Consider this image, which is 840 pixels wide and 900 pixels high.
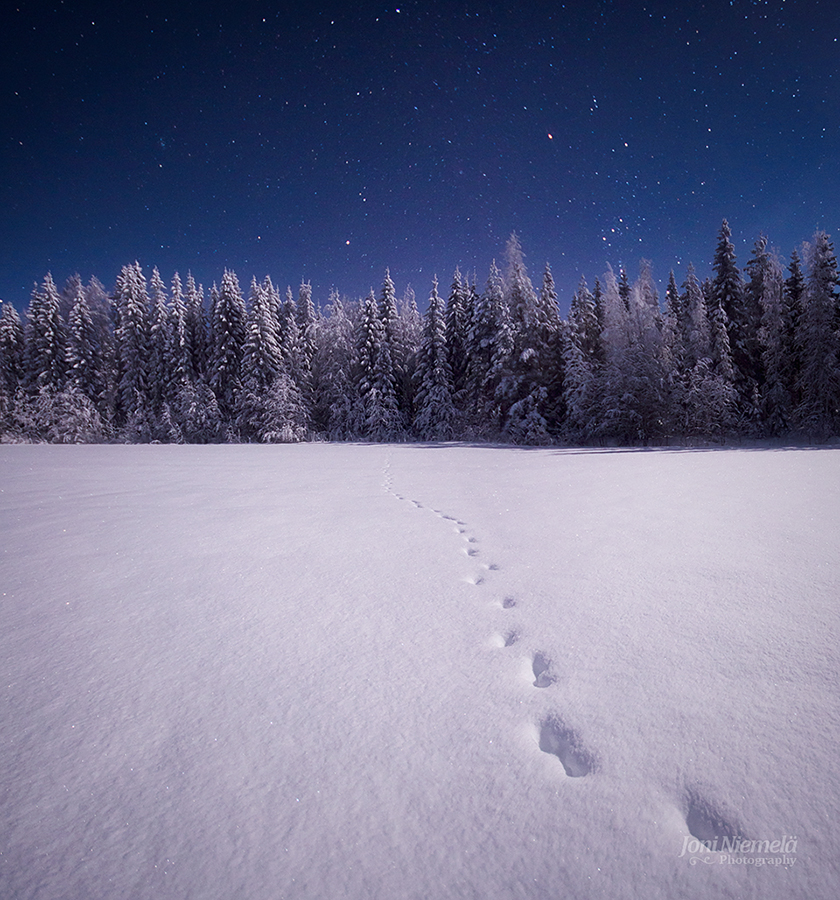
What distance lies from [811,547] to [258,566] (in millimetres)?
3620

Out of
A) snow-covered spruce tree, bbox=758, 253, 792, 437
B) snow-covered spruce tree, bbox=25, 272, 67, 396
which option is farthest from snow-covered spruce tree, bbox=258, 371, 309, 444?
snow-covered spruce tree, bbox=758, 253, 792, 437

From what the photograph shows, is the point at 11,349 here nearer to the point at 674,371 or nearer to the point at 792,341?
the point at 674,371

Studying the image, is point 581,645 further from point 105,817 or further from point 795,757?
point 105,817

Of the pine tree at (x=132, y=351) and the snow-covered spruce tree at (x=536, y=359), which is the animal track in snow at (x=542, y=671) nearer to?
the snow-covered spruce tree at (x=536, y=359)

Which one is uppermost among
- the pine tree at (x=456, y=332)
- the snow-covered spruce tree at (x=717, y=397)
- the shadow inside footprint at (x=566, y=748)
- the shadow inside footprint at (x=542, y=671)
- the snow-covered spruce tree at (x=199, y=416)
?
the pine tree at (x=456, y=332)

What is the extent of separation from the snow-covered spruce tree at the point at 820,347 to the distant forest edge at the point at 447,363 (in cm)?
6

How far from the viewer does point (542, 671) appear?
1518 millimetres

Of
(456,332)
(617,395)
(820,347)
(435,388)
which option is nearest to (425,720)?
(617,395)

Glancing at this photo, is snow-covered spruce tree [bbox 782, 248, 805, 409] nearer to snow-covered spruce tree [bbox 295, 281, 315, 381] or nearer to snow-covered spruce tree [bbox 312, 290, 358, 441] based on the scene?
snow-covered spruce tree [bbox 312, 290, 358, 441]

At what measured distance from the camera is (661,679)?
1399 millimetres

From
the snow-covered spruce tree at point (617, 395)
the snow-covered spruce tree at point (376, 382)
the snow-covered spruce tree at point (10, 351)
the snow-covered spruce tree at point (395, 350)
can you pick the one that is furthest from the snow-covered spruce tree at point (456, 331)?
the snow-covered spruce tree at point (10, 351)

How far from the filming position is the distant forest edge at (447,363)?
53.6 feet

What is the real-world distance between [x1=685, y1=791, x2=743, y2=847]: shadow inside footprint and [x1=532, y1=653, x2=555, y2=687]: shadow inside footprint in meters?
0.52

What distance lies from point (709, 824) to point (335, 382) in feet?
76.1
